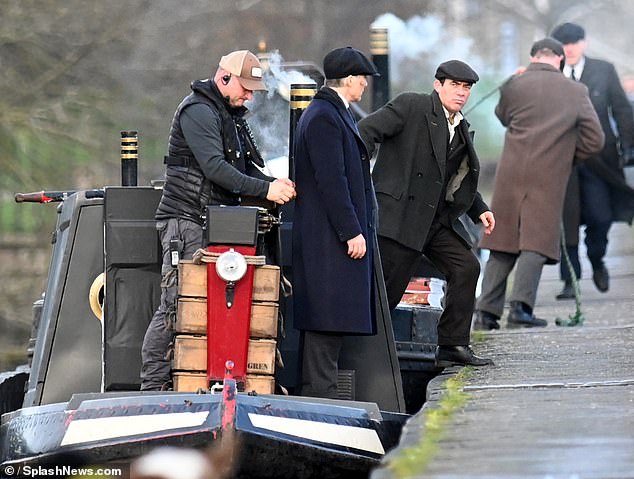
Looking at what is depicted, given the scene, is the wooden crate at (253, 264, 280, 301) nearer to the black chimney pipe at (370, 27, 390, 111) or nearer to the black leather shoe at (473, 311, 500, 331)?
the black leather shoe at (473, 311, 500, 331)

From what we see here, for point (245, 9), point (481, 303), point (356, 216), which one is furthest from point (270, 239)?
point (245, 9)

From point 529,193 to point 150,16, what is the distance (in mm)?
8586

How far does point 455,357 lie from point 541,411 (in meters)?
2.11

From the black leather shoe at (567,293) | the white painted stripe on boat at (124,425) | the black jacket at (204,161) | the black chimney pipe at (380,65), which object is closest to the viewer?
the white painted stripe on boat at (124,425)

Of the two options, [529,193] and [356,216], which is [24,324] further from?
[356,216]

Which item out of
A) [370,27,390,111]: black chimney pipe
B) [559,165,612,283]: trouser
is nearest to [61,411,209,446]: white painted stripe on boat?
[370,27,390,111]: black chimney pipe

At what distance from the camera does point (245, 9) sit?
24.9 metres

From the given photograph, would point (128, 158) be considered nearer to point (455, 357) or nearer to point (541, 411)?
point (455, 357)

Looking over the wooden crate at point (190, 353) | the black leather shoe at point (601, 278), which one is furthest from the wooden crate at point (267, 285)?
the black leather shoe at point (601, 278)

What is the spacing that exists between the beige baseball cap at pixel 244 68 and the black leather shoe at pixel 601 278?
7088mm

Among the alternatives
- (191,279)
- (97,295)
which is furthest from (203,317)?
(97,295)

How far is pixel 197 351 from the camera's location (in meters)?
9.32

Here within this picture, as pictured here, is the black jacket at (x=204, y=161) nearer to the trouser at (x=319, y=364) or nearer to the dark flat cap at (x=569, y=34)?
the trouser at (x=319, y=364)

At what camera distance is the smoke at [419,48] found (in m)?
21.0
